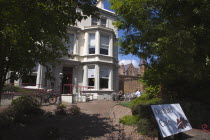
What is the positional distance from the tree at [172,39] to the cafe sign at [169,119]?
180 cm

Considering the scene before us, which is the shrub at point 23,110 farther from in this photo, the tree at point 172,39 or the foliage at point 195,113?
the foliage at point 195,113

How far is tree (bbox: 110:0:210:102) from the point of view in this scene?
4898 millimetres

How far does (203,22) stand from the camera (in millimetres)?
5551

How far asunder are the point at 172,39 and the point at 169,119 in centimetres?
268

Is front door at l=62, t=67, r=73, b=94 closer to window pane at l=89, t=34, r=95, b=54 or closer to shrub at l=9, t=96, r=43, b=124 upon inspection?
window pane at l=89, t=34, r=95, b=54

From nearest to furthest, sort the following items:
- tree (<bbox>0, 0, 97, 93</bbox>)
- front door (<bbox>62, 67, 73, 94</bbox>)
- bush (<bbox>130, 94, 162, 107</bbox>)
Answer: tree (<bbox>0, 0, 97, 93</bbox>) → bush (<bbox>130, 94, 162, 107</bbox>) → front door (<bbox>62, 67, 73, 94</bbox>)

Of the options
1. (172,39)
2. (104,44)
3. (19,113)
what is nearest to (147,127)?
(172,39)

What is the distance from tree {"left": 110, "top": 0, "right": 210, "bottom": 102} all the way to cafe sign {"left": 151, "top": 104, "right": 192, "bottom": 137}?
5.90 ft

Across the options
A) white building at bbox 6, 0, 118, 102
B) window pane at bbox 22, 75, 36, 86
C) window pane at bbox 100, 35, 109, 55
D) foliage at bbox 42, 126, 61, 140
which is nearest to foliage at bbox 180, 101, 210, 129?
foliage at bbox 42, 126, 61, 140

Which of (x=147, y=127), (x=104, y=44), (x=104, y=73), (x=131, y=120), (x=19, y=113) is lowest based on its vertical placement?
(x=131, y=120)

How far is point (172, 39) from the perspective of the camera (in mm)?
4785

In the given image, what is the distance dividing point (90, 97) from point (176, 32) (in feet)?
38.0

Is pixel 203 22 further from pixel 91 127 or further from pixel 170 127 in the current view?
pixel 91 127

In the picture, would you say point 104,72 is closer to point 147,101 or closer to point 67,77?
point 67,77
